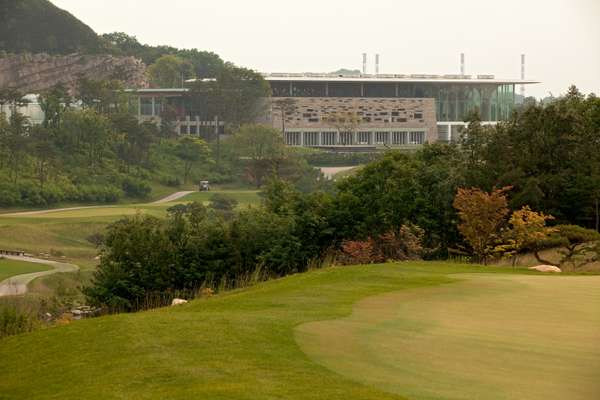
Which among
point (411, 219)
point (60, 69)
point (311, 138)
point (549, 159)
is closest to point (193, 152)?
point (311, 138)

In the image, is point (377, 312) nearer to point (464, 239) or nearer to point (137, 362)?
point (137, 362)

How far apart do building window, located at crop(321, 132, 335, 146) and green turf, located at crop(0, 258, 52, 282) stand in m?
71.4

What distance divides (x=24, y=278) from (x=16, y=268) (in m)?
4.64

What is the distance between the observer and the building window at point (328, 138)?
129m

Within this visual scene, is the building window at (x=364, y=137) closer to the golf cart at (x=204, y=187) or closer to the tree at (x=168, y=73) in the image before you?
the tree at (x=168, y=73)

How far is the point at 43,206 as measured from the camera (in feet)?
279

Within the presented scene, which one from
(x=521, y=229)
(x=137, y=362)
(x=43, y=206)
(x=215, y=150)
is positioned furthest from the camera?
(x=215, y=150)

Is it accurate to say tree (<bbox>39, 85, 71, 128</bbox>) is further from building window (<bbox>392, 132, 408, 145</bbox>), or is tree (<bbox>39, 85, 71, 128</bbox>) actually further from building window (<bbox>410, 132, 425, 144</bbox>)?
building window (<bbox>410, 132, 425, 144</bbox>)

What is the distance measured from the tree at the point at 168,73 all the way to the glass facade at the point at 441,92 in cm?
2596

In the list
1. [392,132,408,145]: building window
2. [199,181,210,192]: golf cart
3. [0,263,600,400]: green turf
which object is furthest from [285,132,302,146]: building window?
[0,263,600,400]: green turf

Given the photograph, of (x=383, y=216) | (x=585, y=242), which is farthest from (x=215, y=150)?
(x=585, y=242)

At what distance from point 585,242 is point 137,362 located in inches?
814

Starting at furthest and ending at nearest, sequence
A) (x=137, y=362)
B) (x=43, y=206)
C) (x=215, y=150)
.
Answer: (x=215, y=150) → (x=43, y=206) → (x=137, y=362)

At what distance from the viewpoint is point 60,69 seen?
481 ft
